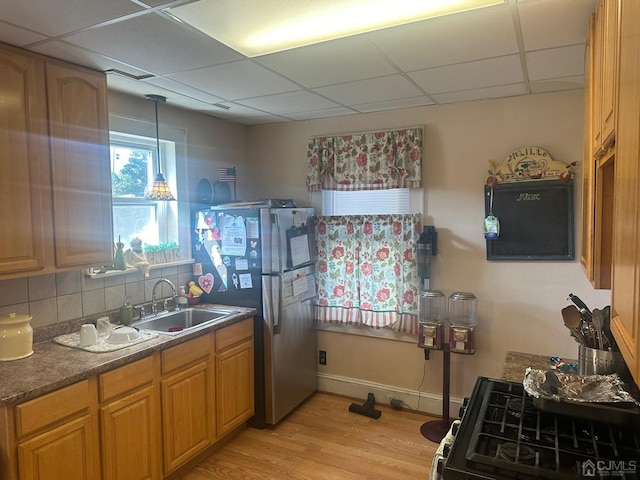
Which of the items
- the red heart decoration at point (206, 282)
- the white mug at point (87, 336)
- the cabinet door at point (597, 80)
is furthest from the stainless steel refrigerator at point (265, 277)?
the cabinet door at point (597, 80)

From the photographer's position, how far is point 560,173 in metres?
2.83

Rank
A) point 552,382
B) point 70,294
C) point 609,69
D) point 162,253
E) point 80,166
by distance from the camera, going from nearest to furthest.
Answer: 1. point 609,69
2. point 552,382
3. point 80,166
4. point 70,294
5. point 162,253

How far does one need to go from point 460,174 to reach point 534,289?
0.96 metres

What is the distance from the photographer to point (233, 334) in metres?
2.93

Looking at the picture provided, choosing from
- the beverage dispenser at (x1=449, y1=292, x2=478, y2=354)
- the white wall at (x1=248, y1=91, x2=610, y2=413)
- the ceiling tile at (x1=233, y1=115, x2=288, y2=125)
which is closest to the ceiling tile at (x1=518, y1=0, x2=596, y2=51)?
the white wall at (x1=248, y1=91, x2=610, y2=413)

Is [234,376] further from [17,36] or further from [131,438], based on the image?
[17,36]

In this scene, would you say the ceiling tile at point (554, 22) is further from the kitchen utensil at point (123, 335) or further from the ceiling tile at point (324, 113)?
the kitchen utensil at point (123, 335)

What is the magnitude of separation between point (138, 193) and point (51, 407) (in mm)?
1587

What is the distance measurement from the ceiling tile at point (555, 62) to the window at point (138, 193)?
247 cm

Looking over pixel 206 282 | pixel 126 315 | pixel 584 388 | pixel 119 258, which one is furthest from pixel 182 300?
pixel 584 388

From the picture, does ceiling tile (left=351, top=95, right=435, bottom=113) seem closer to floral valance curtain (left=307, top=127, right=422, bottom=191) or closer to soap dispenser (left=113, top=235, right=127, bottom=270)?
floral valance curtain (left=307, top=127, right=422, bottom=191)

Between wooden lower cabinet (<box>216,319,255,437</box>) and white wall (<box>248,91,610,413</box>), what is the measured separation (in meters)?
0.91

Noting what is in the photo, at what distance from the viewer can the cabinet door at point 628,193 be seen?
0.79 metres

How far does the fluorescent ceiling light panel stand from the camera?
66.2 inches
